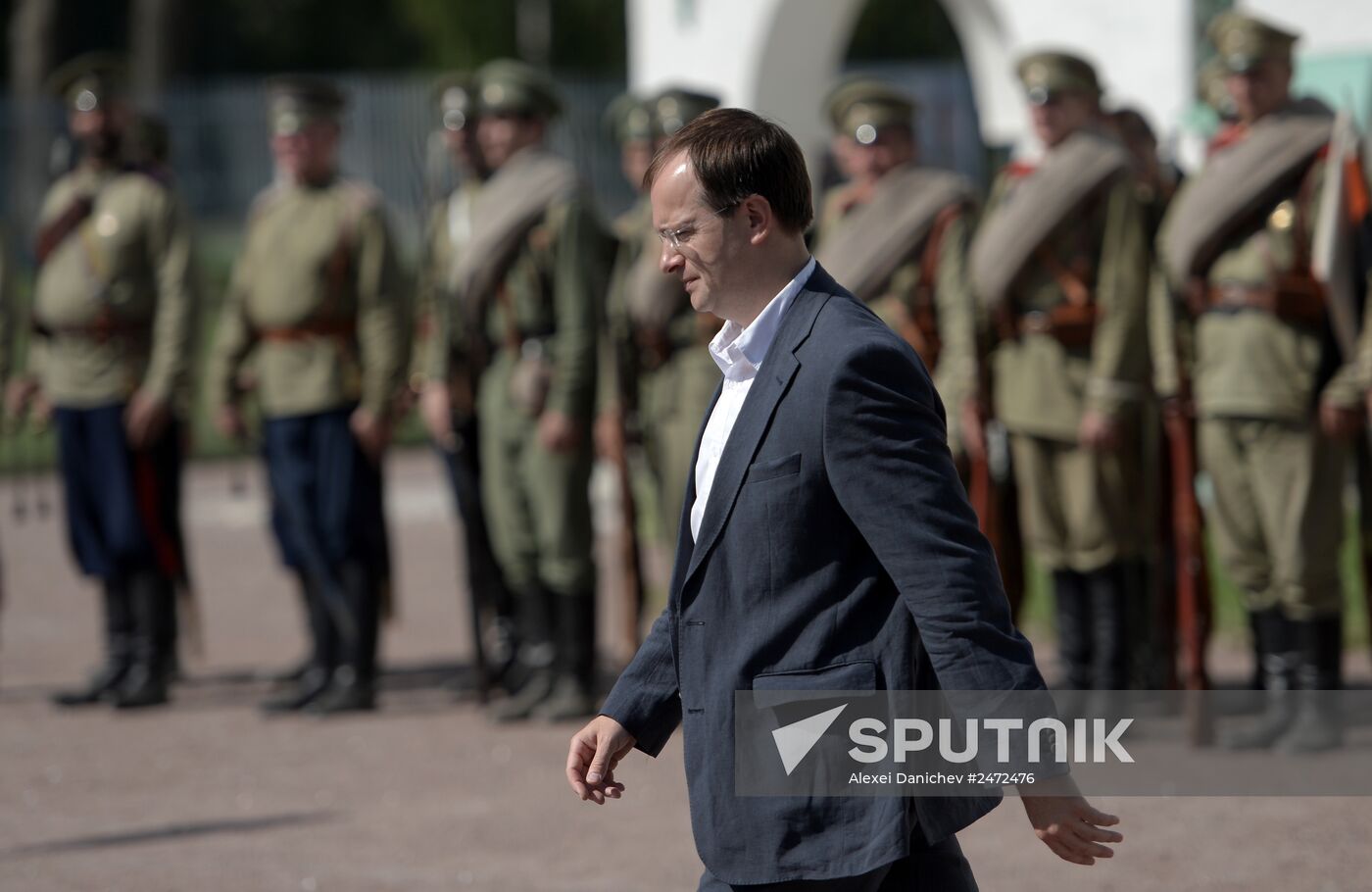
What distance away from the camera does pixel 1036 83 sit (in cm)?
732

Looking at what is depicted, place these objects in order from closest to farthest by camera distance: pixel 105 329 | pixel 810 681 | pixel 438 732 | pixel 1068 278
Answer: pixel 810 681 < pixel 1068 278 < pixel 438 732 < pixel 105 329

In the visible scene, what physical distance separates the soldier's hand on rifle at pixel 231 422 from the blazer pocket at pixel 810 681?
18.6ft

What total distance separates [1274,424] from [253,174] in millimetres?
26750

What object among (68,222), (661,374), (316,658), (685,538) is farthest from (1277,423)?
(68,222)

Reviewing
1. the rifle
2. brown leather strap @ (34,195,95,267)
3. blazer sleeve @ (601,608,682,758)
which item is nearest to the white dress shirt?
blazer sleeve @ (601,608,682,758)

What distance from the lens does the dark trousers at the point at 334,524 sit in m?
8.20

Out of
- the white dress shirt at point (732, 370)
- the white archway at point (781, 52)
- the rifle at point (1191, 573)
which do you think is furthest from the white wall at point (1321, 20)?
the white dress shirt at point (732, 370)

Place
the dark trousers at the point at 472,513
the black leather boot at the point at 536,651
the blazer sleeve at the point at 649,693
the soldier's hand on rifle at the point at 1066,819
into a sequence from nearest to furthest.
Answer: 1. the soldier's hand on rifle at the point at 1066,819
2. the blazer sleeve at the point at 649,693
3. the black leather boot at the point at 536,651
4. the dark trousers at the point at 472,513

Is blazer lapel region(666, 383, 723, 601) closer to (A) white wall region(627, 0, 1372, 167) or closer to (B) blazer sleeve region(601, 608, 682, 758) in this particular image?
(B) blazer sleeve region(601, 608, 682, 758)

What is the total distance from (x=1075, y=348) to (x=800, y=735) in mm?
4426

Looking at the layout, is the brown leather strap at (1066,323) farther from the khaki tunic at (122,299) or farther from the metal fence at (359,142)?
the metal fence at (359,142)

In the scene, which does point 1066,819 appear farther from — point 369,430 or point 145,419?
point 145,419

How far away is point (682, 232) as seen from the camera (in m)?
3.13

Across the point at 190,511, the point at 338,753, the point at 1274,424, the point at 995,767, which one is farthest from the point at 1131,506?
the point at 190,511
